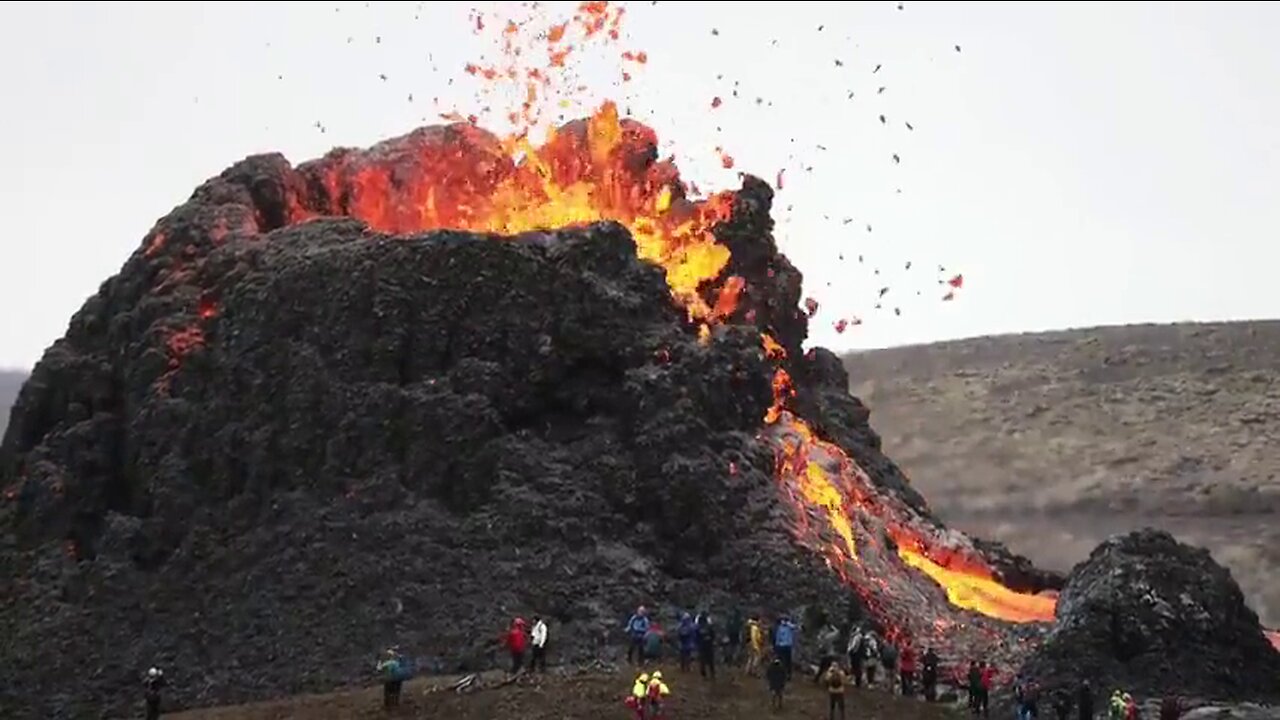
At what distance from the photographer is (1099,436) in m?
99.3

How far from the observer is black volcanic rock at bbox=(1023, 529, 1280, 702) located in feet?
111

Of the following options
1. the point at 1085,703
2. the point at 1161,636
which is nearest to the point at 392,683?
the point at 1085,703

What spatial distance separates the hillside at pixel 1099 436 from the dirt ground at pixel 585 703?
43196 millimetres

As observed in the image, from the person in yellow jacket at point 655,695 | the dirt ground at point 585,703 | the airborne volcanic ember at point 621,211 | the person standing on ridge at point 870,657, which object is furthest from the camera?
the airborne volcanic ember at point 621,211

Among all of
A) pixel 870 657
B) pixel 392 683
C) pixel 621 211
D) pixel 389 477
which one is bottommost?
pixel 392 683

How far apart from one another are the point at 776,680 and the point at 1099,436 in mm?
75253

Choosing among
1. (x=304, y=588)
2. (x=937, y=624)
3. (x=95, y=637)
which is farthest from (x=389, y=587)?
(x=937, y=624)

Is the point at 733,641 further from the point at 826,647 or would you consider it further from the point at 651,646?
the point at 826,647

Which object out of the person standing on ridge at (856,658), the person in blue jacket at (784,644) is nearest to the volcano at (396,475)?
the person standing on ridge at (856,658)

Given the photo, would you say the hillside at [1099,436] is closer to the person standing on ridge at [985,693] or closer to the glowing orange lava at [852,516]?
the glowing orange lava at [852,516]

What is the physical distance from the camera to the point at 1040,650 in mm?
34875

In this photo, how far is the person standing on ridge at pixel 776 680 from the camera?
29.5 meters

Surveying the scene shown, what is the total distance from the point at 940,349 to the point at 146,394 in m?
101

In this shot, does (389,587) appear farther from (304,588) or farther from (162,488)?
(162,488)
